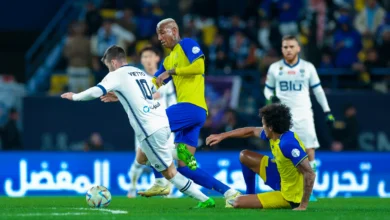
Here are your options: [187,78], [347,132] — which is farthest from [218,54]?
[187,78]

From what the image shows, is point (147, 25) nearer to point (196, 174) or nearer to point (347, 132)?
point (347, 132)

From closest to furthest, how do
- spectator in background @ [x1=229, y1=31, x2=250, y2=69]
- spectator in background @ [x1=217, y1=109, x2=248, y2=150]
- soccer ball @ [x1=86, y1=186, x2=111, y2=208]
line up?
soccer ball @ [x1=86, y1=186, x2=111, y2=208]
spectator in background @ [x1=217, y1=109, x2=248, y2=150]
spectator in background @ [x1=229, y1=31, x2=250, y2=69]

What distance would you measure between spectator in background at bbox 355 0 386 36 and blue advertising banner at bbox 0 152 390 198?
201 inches

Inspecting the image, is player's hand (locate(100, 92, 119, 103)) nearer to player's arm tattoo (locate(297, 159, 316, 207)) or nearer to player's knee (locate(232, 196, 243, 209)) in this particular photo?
player's knee (locate(232, 196, 243, 209))

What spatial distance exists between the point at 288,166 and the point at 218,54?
10.0 metres

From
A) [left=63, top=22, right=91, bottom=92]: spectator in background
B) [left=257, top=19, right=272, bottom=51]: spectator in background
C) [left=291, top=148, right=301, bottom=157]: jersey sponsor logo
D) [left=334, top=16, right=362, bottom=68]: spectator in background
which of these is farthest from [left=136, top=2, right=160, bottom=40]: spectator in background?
[left=291, top=148, right=301, bottom=157]: jersey sponsor logo

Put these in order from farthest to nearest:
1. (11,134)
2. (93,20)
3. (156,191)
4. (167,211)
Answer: (93,20), (11,134), (156,191), (167,211)

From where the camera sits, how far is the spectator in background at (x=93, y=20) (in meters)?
22.5

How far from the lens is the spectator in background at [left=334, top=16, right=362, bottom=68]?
21547 millimetres

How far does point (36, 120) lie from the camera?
20.7m

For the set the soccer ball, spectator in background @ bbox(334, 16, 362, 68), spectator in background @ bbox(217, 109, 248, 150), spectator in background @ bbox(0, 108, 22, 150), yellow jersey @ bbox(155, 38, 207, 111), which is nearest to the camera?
the soccer ball

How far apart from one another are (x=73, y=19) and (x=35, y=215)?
1336 cm

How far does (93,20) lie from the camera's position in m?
22.6

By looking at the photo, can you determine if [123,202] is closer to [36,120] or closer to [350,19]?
[36,120]
